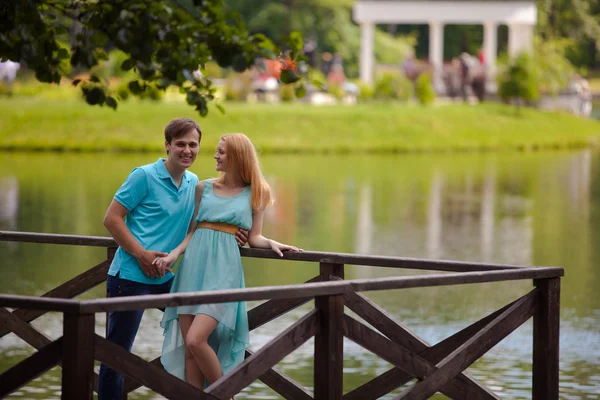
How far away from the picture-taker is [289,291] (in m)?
5.20

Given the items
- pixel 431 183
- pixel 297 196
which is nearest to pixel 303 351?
pixel 297 196

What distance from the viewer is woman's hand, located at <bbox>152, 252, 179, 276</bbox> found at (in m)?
5.88

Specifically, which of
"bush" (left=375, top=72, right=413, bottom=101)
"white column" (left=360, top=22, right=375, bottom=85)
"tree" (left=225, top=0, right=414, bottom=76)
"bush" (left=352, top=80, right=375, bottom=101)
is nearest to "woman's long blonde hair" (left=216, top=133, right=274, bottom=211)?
"bush" (left=375, top=72, right=413, bottom=101)

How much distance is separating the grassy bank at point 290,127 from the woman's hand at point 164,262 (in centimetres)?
2501

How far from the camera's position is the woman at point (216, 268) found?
5742 millimetres

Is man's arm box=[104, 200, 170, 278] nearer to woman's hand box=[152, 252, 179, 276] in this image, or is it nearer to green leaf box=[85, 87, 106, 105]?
woman's hand box=[152, 252, 179, 276]

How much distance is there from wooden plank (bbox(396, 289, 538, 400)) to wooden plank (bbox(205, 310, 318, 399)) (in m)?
0.60

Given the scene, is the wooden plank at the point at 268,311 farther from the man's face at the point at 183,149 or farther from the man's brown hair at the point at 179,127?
the man's brown hair at the point at 179,127

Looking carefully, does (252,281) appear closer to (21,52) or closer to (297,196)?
(21,52)

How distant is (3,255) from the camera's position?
49.3ft

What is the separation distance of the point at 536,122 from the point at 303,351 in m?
30.0

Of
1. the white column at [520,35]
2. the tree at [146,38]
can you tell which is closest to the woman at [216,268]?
the tree at [146,38]

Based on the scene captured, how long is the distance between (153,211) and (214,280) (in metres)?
0.47

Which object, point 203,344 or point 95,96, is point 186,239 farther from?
point 95,96
